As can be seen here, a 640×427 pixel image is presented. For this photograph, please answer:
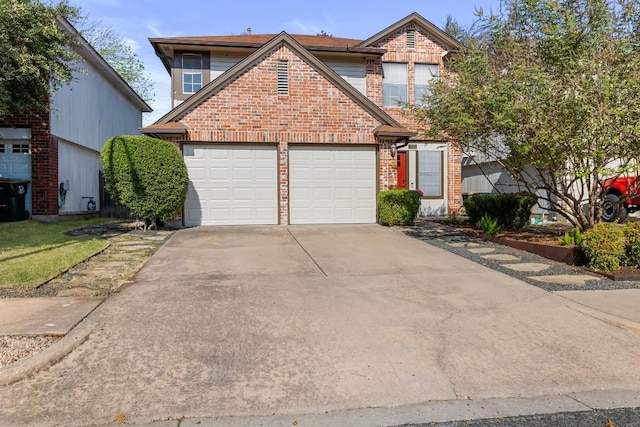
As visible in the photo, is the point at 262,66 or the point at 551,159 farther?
the point at 262,66

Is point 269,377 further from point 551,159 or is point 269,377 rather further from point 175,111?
point 175,111

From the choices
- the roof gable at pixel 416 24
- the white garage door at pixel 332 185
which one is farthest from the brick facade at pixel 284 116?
the roof gable at pixel 416 24

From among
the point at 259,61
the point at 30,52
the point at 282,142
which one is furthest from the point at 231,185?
the point at 30,52

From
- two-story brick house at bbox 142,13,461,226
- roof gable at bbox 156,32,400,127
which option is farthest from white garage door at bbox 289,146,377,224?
roof gable at bbox 156,32,400,127

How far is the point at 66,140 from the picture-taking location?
14.3 meters

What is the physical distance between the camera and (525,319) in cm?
481

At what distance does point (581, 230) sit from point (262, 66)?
885 cm

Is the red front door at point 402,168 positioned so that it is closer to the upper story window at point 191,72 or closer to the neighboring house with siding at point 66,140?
the upper story window at point 191,72

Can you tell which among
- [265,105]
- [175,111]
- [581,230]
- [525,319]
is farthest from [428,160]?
[525,319]

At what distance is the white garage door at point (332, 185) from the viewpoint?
12984mm

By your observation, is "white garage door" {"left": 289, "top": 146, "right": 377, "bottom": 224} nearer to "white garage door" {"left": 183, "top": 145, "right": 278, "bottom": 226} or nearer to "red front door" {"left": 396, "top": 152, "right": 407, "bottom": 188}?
"white garage door" {"left": 183, "top": 145, "right": 278, "bottom": 226}

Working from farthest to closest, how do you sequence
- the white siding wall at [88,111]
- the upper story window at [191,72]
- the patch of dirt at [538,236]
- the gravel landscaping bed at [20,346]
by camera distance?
the upper story window at [191,72], the white siding wall at [88,111], the patch of dirt at [538,236], the gravel landscaping bed at [20,346]

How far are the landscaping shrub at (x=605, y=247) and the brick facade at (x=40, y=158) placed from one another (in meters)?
13.3

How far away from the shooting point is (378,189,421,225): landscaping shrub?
40.8 feet
